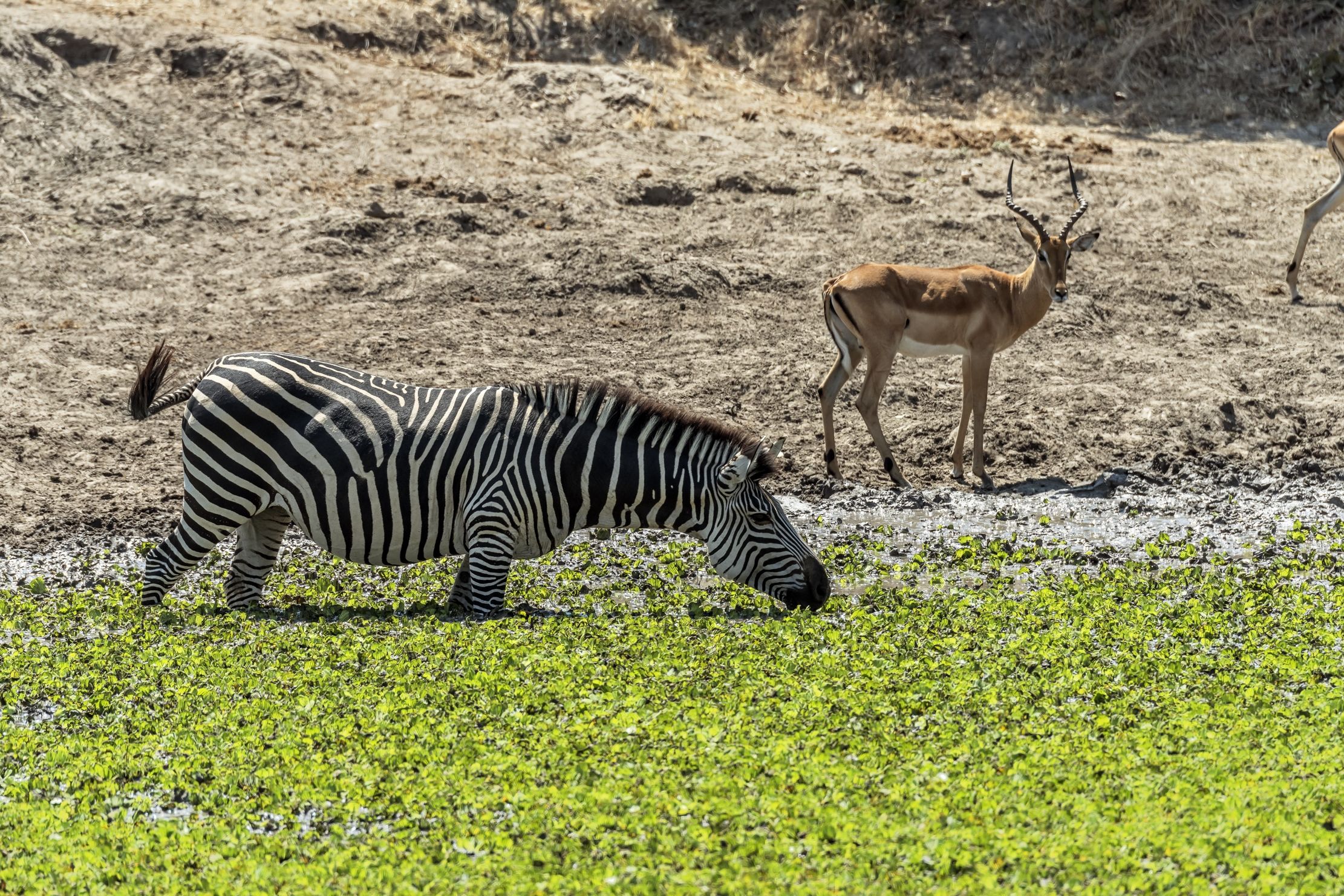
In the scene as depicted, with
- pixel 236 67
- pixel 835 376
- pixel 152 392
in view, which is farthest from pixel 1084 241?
pixel 236 67

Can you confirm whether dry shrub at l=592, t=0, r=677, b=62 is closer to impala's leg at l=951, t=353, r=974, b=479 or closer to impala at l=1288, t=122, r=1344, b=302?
impala at l=1288, t=122, r=1344, b=302

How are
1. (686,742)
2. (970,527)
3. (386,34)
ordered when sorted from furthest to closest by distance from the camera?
1. (386,34)
2. (970,527)
3. (686,742)

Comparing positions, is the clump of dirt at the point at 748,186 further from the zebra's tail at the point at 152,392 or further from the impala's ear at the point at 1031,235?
the zebra's tail at the point at 152,392

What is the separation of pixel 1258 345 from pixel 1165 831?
36.4ft

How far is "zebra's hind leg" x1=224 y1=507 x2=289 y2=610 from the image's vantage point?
11281mm

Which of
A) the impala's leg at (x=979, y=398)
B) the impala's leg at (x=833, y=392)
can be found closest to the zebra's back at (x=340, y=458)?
the impala's leg at (x=833, y=392)

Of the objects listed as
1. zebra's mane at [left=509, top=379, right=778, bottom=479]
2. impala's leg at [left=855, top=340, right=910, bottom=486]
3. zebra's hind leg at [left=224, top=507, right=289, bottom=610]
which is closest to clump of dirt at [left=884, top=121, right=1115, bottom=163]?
impala's leg at [left=855, top=340, right=910, bottom=486]

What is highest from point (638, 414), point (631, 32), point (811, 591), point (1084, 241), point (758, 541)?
point (631, 32)

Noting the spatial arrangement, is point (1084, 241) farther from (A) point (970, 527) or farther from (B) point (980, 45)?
(B) point (980, 45)

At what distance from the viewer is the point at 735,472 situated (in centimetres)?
1082

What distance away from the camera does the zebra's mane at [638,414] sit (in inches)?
431

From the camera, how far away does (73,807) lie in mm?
7516

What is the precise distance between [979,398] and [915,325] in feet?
2.90

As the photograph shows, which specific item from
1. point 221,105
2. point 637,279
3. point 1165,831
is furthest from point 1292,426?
point 221,105
